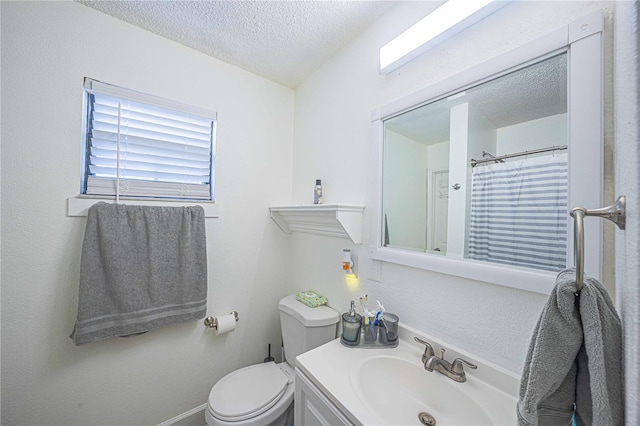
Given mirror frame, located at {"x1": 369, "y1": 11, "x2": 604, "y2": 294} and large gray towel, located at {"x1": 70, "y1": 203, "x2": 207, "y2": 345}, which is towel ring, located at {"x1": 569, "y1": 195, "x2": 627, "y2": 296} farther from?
large gray towel, located at {"x1": 70, "y1": 203, "x2": 207, "y2": 345}

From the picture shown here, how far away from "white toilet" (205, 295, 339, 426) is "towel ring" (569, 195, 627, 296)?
1.13 meters

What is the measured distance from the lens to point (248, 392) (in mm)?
1284

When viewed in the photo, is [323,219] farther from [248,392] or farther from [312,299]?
[248,392]

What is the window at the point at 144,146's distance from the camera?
1.24 meters

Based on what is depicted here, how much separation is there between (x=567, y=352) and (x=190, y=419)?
1.89 m

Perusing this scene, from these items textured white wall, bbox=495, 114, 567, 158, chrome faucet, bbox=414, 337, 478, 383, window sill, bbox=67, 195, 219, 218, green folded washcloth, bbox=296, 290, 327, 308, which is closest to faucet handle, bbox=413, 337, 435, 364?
chrome faucet, bbox=414, 337, 478, 383

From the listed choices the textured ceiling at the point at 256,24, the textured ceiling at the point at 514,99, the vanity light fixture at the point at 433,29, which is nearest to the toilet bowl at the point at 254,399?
the textured ceiling at the point at 514,99

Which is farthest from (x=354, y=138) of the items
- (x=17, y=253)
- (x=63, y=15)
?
(x=17, y=253)

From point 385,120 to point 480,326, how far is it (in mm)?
955

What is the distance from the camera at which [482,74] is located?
0.85m

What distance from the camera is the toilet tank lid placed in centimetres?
133

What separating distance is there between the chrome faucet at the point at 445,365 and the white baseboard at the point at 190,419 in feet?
4.69

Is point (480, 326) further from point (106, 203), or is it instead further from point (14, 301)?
point (14, 301)

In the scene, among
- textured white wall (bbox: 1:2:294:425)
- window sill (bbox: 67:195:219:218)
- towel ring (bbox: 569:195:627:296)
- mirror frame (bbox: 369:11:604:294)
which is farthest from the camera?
window sill (bbox: 67:195:219:218)
